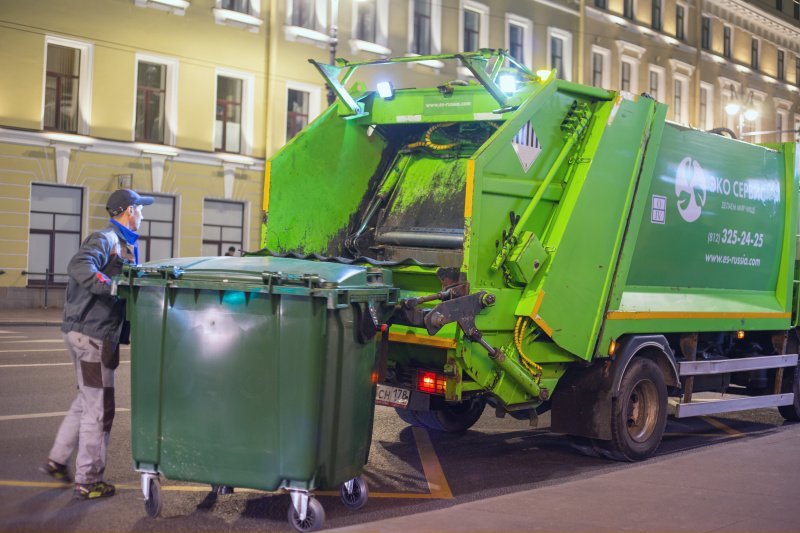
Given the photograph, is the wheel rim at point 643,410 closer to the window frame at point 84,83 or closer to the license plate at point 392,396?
the license plate at point 392,396

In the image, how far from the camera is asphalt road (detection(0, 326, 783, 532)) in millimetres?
5703

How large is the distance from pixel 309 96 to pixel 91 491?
2267 cm

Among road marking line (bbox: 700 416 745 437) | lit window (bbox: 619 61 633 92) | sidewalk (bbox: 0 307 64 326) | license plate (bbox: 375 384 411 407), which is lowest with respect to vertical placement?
sidewalk (bbox: 0 307 64 326)

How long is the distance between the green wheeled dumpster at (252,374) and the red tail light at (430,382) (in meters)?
1.10

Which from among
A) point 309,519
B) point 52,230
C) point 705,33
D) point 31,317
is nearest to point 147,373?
point 309,519

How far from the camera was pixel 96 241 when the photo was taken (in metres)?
6.19

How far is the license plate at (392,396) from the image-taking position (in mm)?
7031

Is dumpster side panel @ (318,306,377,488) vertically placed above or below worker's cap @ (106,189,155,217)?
below

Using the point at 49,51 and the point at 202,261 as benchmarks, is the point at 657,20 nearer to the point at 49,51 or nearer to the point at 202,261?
the point at 49,51

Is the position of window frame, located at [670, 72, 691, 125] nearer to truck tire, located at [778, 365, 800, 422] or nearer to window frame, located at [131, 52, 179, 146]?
window frame, located at [131, 52, 179, 146]

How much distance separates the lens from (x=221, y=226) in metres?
26.3

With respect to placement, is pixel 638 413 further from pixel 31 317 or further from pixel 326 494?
pixel 31 317

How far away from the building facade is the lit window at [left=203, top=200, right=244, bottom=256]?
0.04m

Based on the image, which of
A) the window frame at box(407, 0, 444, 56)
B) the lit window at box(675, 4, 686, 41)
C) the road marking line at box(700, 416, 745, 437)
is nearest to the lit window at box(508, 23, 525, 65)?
the window frame at box(407, 0, 444, 56)
